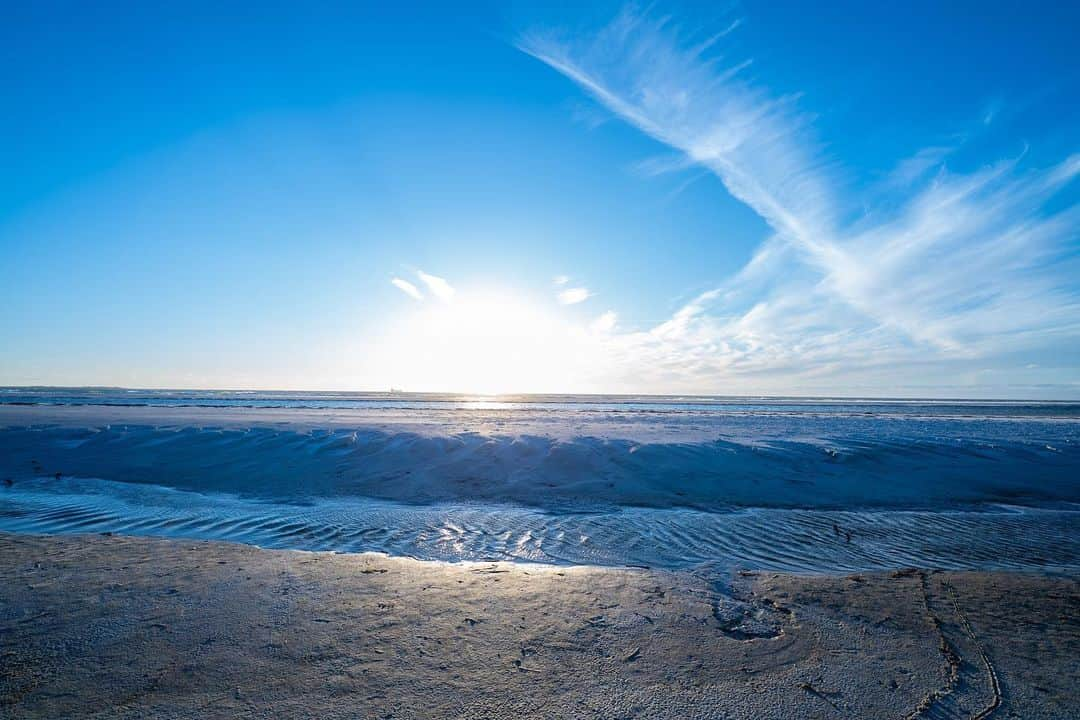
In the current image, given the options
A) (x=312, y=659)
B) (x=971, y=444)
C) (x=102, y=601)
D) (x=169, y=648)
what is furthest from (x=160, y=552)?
(x=971, y=444)

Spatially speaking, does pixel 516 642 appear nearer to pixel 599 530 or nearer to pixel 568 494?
pixel 599 530

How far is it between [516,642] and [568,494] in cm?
711

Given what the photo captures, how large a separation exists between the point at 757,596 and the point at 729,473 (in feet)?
25.4

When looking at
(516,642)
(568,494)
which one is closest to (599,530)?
(568,494)

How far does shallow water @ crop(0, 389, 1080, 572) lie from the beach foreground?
1346mm

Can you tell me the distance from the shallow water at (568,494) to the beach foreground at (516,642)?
1.35 metres

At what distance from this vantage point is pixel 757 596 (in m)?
5.22

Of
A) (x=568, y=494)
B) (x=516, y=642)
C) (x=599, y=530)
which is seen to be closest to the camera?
(x=516, y=642)

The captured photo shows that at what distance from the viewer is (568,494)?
11.0 meters

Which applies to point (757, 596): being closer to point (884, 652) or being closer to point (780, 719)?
point (884, 652)

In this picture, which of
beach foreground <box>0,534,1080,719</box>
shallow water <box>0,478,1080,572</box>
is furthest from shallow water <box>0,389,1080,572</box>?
beach foreground <box>0,534,1080,719</box>

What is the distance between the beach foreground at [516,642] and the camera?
126 inches

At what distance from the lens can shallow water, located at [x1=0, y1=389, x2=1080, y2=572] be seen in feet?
24.4

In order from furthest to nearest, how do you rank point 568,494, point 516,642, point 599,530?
1. point 568,494
2. point 599,530
3. point 516,642
